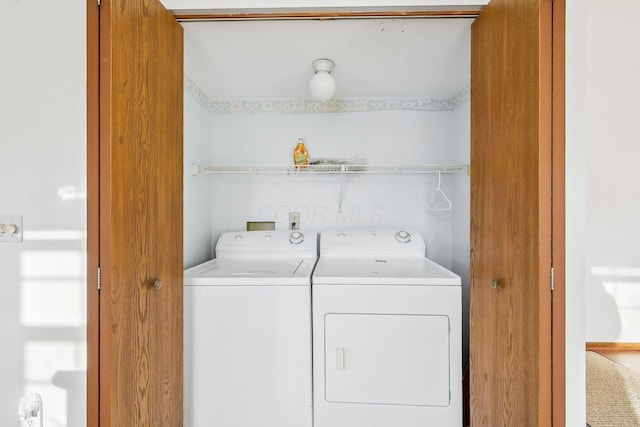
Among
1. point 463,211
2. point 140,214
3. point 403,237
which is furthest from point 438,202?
point 140,214

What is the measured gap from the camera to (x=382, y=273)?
180 cm

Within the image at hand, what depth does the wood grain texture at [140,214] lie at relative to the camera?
1.11 meters

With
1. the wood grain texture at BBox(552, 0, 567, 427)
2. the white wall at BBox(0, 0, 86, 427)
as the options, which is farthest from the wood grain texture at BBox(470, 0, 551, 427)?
the white wall at BBox(0, 0, 86, 427)

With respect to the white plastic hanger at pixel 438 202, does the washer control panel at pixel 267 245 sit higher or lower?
lower

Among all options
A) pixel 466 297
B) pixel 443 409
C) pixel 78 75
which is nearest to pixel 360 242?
pixel 466 297

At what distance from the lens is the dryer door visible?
1632mm

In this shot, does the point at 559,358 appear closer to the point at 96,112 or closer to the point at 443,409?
the point at 443,409

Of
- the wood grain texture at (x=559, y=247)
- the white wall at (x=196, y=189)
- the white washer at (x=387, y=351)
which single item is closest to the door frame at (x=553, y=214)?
the wood grain texture at (x=559, y=247)

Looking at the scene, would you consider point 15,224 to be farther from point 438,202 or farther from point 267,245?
point 438,202

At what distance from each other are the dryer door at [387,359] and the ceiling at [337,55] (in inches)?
57.7

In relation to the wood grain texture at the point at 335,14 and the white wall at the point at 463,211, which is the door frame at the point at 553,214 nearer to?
the wood grain texture at the point at 335,14

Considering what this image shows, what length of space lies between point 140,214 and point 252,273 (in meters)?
0.73

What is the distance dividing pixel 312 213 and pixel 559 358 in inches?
75.4

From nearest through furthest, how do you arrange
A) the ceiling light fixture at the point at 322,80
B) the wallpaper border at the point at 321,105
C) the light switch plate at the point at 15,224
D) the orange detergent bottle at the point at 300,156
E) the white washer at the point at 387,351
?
the light switch plate at the point at 15,224
the white washer at the point at 387,351
the ceiling light fixture at the point at 322,80
the orange detergent bottle at the point at 300,156
the wallpaper border at the point at 321,105
